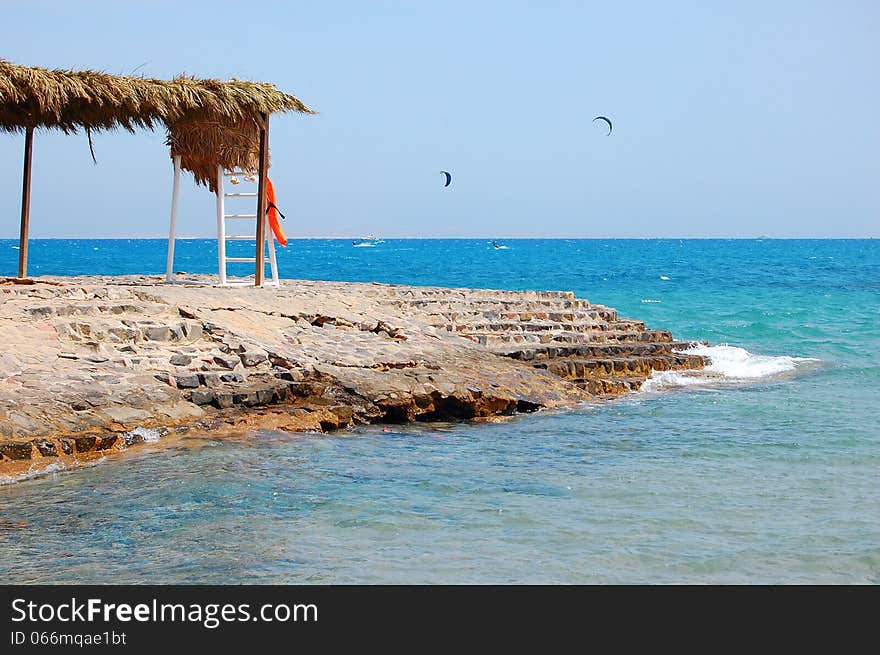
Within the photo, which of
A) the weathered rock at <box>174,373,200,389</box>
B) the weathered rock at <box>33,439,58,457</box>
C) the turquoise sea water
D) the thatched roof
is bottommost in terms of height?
the turquoise sea water

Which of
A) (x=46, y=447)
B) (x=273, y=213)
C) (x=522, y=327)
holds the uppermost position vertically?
(x=273, y=213)

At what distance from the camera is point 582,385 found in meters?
14.1

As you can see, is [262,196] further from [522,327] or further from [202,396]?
[202,396]

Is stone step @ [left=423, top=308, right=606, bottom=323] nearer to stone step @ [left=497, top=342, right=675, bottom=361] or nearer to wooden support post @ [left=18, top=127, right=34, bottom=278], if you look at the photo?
stone step @ [left=497, top=342, right=675, bottom=361]

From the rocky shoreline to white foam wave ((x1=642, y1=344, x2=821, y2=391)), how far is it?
28cm

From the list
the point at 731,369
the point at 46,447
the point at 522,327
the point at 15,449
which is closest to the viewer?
the point at 15,449

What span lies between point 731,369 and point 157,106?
30.5 feet

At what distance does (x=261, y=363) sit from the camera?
11.8m

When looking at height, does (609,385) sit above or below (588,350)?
below

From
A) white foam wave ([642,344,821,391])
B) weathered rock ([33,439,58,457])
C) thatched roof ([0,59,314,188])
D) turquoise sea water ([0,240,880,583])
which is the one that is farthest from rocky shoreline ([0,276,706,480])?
thatched roof ([0,59,314,188])

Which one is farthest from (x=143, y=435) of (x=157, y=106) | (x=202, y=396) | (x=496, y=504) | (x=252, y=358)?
(x=157, y=106)

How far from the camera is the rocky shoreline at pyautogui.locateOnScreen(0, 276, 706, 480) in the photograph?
1003 centimetres
